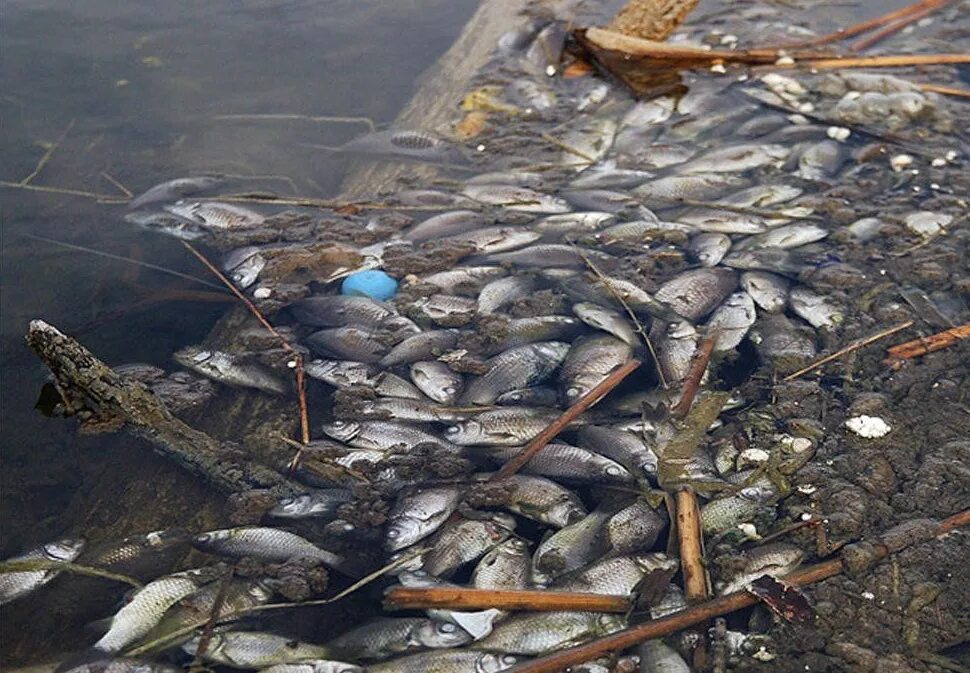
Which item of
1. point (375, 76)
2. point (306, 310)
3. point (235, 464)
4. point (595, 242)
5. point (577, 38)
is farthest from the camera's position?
point (375, 76)

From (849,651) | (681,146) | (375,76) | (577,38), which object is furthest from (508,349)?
(375,76)

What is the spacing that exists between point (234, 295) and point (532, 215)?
5.70 ft

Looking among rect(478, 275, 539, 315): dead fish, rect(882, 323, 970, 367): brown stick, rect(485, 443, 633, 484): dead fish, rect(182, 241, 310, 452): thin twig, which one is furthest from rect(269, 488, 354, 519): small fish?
rect(882, 323, 970, 367): brown stick

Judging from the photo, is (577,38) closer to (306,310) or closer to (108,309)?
(306,310)

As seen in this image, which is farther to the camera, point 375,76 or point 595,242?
point 375,76

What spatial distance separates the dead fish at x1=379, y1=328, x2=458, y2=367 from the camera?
4.36 m

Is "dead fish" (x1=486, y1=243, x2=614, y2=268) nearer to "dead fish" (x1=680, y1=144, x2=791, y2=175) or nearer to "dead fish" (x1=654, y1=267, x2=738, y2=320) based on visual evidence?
"dead fish" (x1=654, y1=267, x2=738, y2=320)

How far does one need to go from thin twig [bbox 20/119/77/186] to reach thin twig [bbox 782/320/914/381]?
4.96 m

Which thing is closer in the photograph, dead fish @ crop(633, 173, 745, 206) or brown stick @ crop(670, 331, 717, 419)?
brown stick @ crop(670, 331, 717, 419)

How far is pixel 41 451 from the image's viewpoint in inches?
160

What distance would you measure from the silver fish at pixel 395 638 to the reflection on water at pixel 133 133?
103 centimetres

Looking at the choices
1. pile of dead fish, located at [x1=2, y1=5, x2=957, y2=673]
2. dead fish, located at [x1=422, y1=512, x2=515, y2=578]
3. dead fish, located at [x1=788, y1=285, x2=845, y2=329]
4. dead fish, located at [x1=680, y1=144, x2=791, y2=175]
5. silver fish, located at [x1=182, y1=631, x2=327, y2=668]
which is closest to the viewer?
silver fish, located at [x1=182, y1=631, x2=327, y2=668]

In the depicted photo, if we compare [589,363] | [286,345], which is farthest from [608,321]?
[286,345]

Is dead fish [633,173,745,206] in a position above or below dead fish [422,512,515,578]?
above
